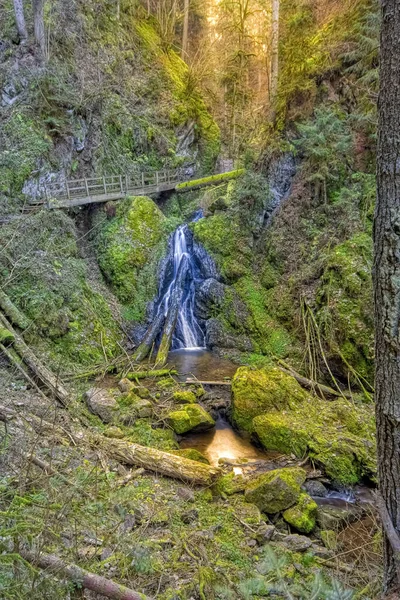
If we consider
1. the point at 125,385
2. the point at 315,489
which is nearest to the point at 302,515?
the point at 315,489

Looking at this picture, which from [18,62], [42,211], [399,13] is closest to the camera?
[399,13]

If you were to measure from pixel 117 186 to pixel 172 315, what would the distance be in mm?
6441

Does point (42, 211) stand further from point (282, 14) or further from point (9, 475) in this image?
point (282, 14)

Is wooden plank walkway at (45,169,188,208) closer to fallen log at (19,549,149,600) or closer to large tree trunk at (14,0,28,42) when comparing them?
large tree trunk at (14,0,28,42)

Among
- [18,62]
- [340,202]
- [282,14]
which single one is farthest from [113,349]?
[282,14]

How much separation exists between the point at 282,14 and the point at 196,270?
40.2 ft

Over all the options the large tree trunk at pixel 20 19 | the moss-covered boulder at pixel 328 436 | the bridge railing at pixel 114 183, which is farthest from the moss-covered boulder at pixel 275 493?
the large tree trunk at pixel 20 19

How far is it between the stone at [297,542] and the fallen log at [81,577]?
2.87 meters

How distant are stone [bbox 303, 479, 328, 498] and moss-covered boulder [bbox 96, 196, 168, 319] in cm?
747

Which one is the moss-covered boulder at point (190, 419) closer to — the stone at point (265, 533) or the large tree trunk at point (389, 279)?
the stone at point (265, 533)

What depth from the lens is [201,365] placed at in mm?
10508

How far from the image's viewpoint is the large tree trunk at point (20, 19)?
12.8 metres

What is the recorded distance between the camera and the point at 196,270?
533 inches

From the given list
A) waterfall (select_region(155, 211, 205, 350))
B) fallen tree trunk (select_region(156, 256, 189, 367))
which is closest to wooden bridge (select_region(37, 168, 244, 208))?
waterfall (select_region(155, 211, 205, 350))
